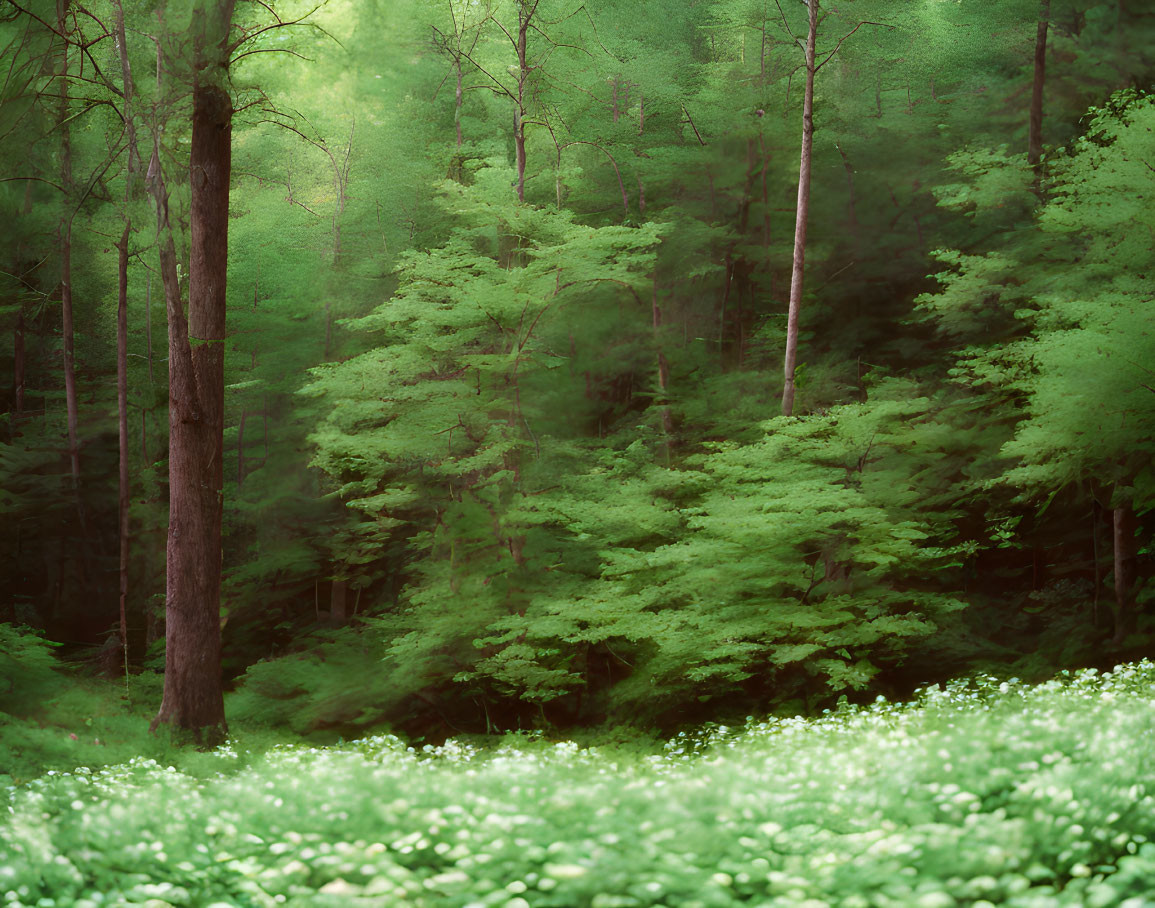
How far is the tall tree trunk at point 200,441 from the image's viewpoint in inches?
301

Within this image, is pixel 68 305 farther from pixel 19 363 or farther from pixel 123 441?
pixel 19 363

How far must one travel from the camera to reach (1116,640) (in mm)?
10031

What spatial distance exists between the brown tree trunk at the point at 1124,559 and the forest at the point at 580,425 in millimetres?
50

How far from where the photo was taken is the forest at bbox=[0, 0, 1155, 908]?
6.02 meters

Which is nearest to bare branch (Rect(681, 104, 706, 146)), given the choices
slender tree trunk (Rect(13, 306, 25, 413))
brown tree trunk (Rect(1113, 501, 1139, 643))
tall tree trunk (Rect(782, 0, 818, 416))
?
tall tree trunk (Rect(782, 0, 818, 416))

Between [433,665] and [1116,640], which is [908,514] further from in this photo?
[433,665]

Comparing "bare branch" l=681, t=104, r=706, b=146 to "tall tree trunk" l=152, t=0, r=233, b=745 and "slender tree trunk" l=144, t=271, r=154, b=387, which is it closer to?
"tall tree trunk" l=152, t=0, r=233, b=745

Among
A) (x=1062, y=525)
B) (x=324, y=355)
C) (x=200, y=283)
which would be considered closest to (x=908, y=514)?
(x=1062, y=525)

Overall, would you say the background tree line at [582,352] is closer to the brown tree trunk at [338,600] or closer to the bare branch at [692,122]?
the brown tree trunk at [338,600]

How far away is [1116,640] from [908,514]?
2.80 metres

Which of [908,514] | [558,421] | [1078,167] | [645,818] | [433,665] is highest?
[1078,167]

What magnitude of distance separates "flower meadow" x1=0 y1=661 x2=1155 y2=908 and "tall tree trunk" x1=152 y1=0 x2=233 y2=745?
2486mm

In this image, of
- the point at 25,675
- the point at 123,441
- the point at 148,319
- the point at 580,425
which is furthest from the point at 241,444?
the point at 25,675

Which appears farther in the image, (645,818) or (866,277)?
(866,277)
